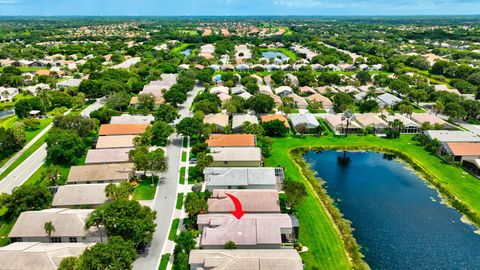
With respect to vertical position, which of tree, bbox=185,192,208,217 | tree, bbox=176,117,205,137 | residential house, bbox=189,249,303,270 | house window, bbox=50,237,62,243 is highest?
tree, bbox=176,117,205,137

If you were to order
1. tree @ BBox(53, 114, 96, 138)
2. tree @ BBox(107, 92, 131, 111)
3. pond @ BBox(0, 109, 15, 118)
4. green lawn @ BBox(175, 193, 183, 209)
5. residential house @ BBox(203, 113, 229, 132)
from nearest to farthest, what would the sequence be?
1. green lawn @ BBox(175, 193, 183, 209)
2. tree @ BBox(53, 114, 96, 138)
3. residential house @ BBox(203, 113, 229, 132)
4. tree @ BBox(107, 92, 131, 111)
5. pond @ BBox(0, 109, 15, 118)

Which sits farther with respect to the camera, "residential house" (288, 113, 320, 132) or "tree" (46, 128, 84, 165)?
"residential house" (288, 113, 320, 132)

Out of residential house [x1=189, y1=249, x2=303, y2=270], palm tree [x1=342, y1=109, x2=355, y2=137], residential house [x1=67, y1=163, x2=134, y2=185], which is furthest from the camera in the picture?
palm tree [x1=342, y1=109, x2=355, y2=137]

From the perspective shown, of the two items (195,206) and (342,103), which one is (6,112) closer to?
(195,206)

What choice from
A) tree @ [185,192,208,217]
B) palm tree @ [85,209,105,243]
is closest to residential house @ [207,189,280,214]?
tree @ [185,192,208,217]

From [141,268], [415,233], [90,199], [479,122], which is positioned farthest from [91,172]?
[479,122]

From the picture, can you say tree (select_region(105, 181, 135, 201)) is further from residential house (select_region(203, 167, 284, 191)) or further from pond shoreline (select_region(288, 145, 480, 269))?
pond shoreline (select_region(288, 145, 480, 269))

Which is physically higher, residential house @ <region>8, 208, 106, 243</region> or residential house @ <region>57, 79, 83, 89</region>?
residential house @ <region>57, 79, 83, 89</region>
